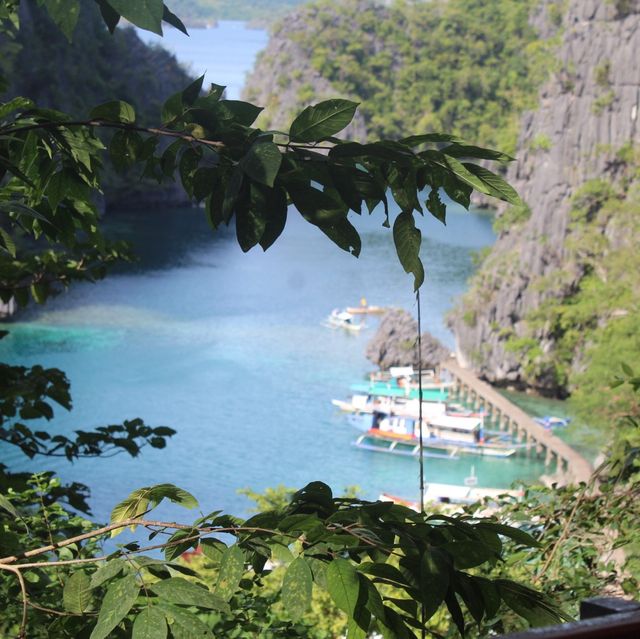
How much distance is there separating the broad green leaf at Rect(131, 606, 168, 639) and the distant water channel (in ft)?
38.0

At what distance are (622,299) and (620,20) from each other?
1063 cm

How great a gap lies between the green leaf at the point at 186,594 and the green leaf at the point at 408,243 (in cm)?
39

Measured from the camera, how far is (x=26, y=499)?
259cm

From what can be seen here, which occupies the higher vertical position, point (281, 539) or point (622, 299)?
point (281, 539)

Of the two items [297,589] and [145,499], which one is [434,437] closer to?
[145,499]

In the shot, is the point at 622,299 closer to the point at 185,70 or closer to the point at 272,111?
the point at 185,70

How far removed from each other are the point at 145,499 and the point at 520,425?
2008 cm

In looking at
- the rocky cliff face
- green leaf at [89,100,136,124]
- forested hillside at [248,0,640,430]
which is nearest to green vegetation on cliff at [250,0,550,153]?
forested hillside at [248,0,640,430]

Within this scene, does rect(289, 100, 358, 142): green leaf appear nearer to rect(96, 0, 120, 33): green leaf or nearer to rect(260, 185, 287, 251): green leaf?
rect(260, 185, 287, 251): green leaf

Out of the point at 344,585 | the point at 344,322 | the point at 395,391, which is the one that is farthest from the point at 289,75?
the point at 344,585

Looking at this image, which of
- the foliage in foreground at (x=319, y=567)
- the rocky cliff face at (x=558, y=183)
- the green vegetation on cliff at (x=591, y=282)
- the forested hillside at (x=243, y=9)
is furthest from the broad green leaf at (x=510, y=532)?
the forested hillside at (x=243, y=9)

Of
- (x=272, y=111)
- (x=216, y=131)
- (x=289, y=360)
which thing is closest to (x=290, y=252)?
(x=289, y=360)

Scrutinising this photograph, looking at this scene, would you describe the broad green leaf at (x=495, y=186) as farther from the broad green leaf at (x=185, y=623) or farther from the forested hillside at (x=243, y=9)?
the forested hillside at (x=243, y=9)

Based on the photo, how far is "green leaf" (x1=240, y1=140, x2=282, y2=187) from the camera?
3.30 ft
